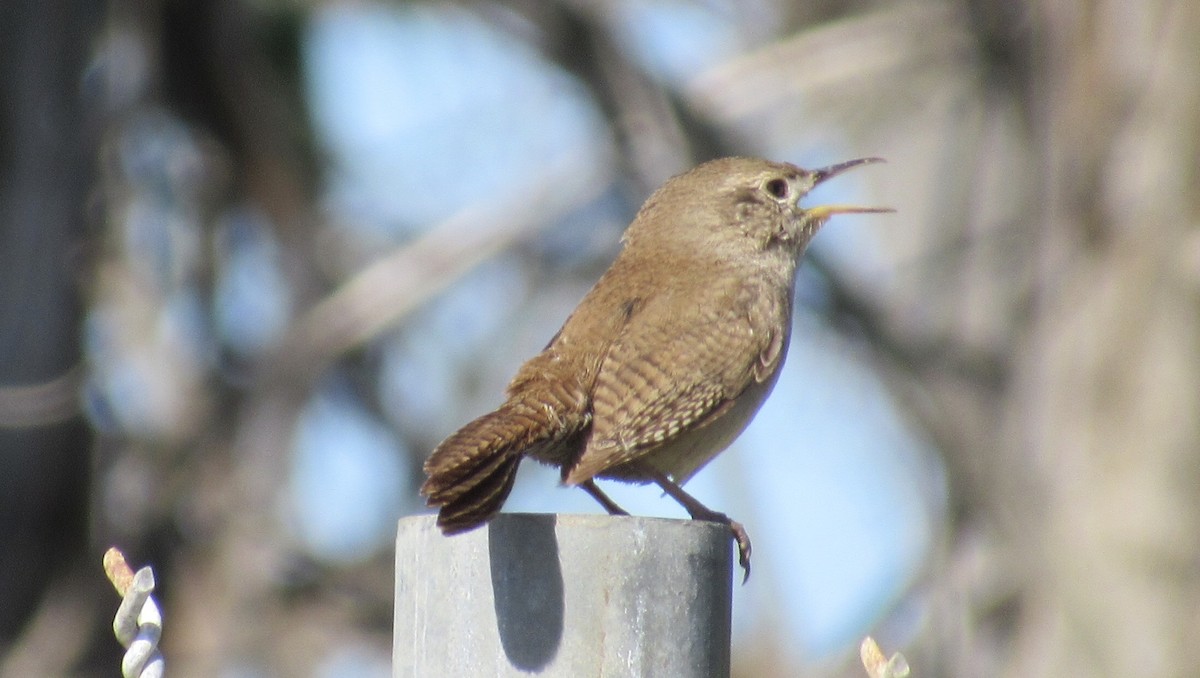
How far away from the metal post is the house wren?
0.50ft

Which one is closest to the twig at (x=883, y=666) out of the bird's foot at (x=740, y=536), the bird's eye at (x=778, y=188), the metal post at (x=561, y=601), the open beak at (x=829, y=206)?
the metal post at (x=561, y=601)

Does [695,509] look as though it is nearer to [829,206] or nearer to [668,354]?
[668,354]

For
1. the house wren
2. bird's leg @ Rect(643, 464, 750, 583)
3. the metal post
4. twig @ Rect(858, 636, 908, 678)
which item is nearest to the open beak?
the house wren

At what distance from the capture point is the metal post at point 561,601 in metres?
2.04

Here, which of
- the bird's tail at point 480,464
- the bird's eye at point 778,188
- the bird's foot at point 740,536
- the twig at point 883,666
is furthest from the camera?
the bird's eye at point 778,188

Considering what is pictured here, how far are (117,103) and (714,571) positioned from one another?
5.76m

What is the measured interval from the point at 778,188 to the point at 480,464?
1.91 meters

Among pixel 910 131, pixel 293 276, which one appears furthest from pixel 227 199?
pixel 910 131

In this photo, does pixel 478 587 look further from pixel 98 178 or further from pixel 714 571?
pixel 98 178

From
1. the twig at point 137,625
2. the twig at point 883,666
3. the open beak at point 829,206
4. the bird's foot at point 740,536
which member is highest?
the open beak at point 829,206

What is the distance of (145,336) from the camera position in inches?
304

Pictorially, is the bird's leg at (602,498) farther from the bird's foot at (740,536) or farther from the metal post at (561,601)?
the metal post at (561,601)

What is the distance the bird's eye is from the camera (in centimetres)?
411

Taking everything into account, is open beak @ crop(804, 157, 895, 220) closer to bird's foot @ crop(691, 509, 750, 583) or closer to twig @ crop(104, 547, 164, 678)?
bird's foot @ crop(691, 509, 750, 583)
